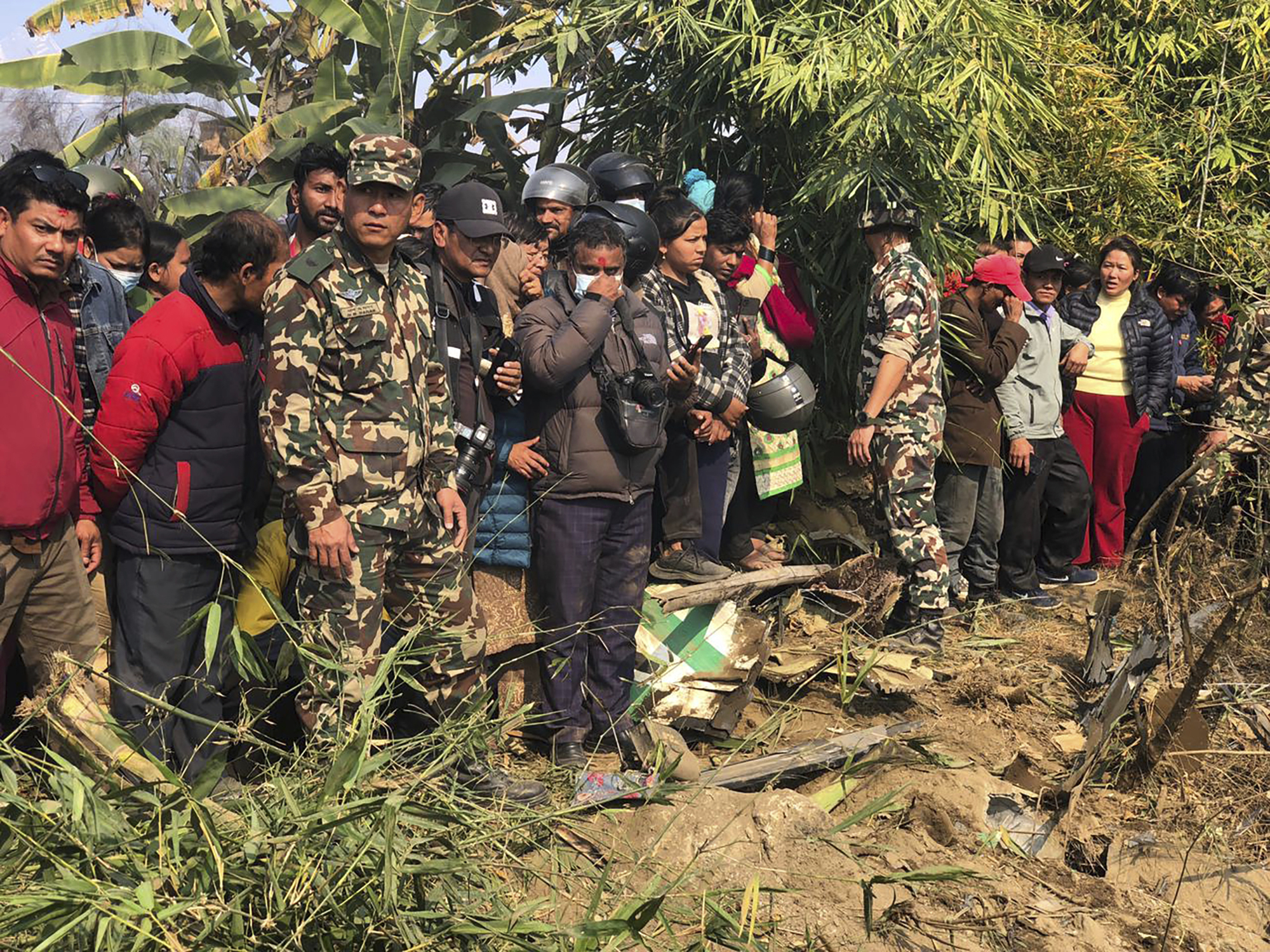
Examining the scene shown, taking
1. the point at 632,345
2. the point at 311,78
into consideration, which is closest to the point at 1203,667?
the point at 632,345

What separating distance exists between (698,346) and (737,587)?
104 cm

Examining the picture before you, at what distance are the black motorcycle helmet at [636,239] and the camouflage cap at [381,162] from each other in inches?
57.5

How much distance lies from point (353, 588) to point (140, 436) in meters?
0.74

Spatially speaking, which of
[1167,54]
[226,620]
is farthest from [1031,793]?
[1167,54]

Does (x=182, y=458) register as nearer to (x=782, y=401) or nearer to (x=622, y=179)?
(x=782, y=401)

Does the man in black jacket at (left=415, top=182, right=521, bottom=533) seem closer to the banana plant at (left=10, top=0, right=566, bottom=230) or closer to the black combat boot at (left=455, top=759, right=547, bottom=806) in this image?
the black combat boot at (left=455, top=759, right=547, bottom=806)

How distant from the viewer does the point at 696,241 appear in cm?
498

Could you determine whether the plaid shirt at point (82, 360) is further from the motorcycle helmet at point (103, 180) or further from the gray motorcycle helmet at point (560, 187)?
the motorcycle helmet at point (103, 180)

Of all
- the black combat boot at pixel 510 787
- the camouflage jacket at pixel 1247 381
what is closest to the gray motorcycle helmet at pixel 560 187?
the black combat boot at pixel 510 787

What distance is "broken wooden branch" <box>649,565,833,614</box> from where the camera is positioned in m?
4.92

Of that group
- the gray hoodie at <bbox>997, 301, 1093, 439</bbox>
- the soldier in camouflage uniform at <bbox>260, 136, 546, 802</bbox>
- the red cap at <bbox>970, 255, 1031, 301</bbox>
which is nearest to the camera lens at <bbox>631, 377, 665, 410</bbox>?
the soldier in camouflage uniform at <bbox>260, 136, 546, 802</bbox>

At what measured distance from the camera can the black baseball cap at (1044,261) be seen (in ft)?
20.7

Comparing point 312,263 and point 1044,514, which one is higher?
point 312,263

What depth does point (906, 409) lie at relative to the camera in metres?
5.55
